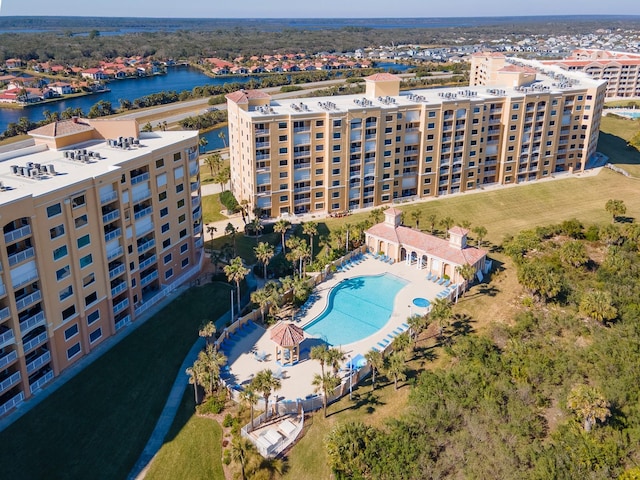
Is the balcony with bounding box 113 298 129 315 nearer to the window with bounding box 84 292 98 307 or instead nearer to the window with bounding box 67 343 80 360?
the window with bounding box 84 292 98 307

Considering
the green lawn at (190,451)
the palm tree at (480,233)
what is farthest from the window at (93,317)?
the palm tree at (480,233)

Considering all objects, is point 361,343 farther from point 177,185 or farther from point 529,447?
point 177,185

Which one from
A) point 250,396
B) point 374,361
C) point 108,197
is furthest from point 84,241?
point 374,361

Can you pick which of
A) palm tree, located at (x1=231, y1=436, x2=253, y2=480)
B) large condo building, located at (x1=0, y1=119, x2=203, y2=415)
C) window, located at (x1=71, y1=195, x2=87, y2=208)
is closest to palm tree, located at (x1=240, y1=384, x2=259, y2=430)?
palm tree, located at (x1=231, y1=436, x2=253, y2=480)

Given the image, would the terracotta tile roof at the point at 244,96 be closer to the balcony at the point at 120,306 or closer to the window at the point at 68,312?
the balcony at the point at 120,306

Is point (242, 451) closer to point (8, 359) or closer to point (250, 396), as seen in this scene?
point (250, 396)
